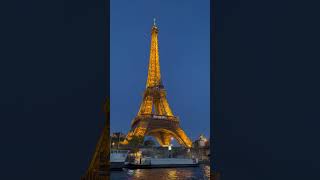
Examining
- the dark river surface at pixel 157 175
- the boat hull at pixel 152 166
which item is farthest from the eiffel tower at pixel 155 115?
the dark river surface at pixel 157 175

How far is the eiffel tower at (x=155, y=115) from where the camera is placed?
1202 inches

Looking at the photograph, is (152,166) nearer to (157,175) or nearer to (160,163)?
(160,163)

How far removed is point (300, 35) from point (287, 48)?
0.14 metres

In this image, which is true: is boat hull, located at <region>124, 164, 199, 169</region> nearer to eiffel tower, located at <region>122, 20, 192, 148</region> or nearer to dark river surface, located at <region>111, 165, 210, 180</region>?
eiffel tower, located at <region>122, 20, 192, 148</region>

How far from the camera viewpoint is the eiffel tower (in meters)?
30.5

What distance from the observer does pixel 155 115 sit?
31078 millimetres

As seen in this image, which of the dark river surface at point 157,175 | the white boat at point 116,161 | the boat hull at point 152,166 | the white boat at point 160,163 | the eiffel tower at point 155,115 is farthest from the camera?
the eiffel tower at point 155,115

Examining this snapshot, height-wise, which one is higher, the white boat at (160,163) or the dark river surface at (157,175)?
the dark river surface at (157,175)
